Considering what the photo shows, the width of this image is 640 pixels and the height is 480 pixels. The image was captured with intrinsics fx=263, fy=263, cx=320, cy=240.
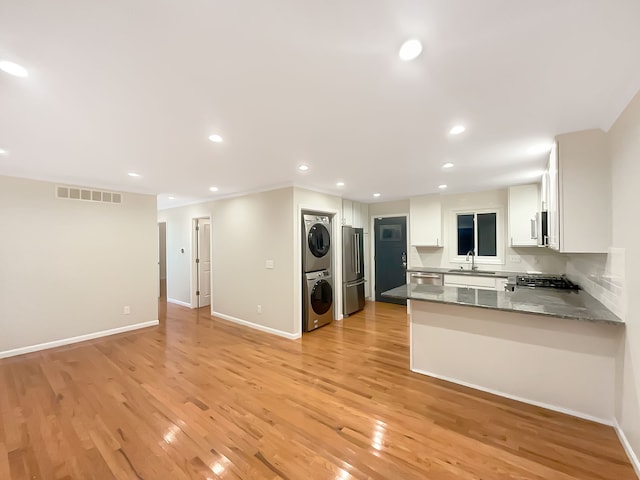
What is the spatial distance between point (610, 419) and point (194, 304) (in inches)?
260

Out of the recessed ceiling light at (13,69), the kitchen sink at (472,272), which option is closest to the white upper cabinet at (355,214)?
the kitchen sink at (472,272)

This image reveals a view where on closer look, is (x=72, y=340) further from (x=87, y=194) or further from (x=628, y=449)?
(x=628, y=449)

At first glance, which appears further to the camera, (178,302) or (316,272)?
(178,302)

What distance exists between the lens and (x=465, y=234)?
215 inches

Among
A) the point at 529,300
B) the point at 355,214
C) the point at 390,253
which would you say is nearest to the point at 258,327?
the point at 355,214

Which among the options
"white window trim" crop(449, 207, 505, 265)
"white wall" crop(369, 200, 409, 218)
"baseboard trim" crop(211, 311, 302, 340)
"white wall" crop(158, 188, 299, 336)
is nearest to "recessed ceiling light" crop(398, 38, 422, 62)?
"white wall" crop(158, 188, 299, 336)

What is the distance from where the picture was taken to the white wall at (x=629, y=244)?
171 cm

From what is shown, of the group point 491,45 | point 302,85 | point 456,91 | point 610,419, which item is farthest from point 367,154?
point 610,419

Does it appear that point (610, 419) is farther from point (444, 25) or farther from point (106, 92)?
point (106, 92)

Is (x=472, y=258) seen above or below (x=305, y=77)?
below

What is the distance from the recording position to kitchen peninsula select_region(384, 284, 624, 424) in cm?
218

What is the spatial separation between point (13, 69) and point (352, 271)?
4.97 m

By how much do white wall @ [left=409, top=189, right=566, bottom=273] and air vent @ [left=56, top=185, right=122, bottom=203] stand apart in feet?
19.4

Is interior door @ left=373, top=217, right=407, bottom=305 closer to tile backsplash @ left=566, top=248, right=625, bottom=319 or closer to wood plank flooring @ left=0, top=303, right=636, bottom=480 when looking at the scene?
wood plank flooring @ left=0, top=303, right=636, bottom=480
